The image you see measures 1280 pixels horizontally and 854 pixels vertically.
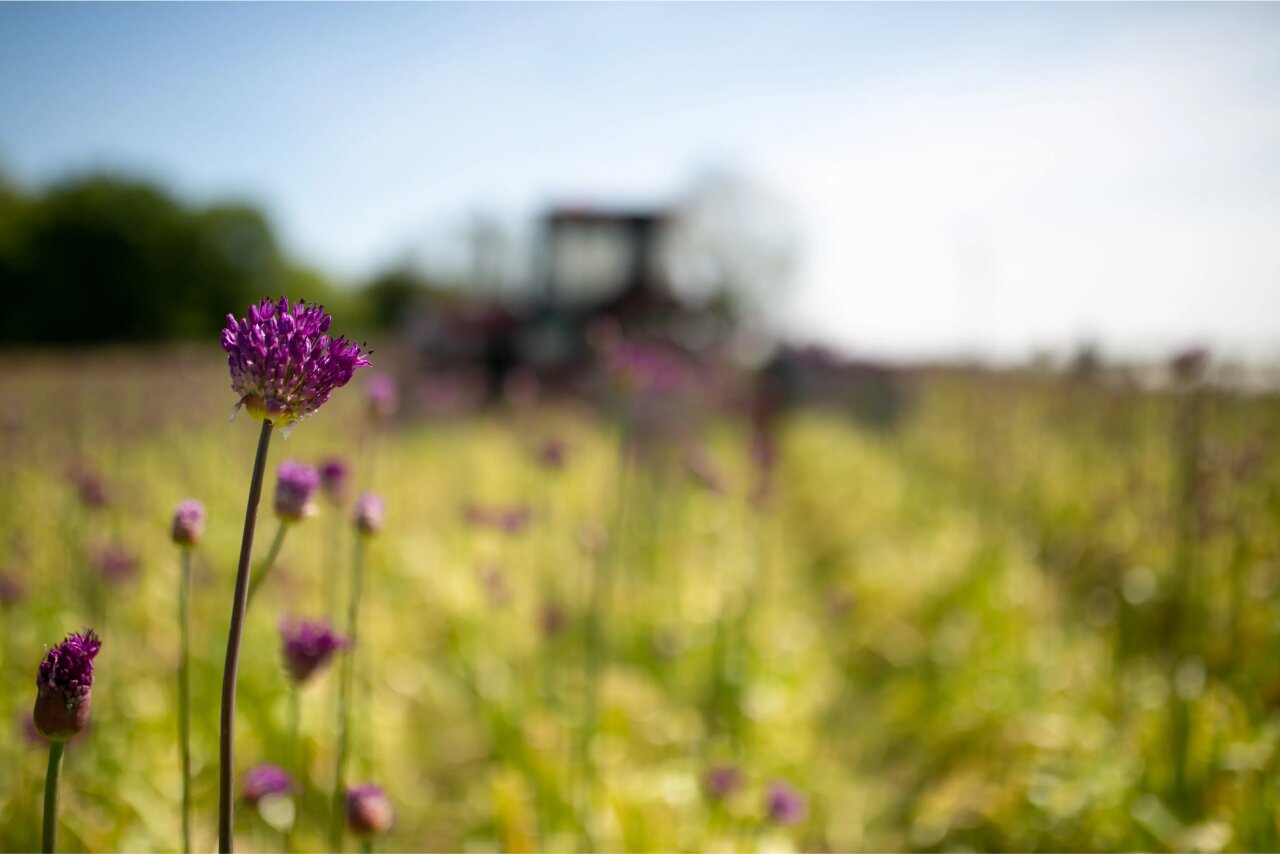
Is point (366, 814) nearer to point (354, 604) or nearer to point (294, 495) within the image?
point (354, 604)

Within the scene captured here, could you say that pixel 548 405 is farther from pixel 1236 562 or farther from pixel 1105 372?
pixel 1236 562

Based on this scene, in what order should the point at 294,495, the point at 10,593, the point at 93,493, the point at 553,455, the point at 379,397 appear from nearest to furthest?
the point at 294,495
the point at 379,397
the point at 10,593
the point at 93,493
the point at 553,455

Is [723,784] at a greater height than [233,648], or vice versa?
[233,648]

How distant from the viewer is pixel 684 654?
3.78 m

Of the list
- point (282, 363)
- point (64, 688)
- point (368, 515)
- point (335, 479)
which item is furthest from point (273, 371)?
point (335, 479)

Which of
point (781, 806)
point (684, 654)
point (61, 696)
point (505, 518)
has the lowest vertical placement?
point (684, 654)

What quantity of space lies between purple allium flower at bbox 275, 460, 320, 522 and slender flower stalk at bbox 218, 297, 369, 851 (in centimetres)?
25

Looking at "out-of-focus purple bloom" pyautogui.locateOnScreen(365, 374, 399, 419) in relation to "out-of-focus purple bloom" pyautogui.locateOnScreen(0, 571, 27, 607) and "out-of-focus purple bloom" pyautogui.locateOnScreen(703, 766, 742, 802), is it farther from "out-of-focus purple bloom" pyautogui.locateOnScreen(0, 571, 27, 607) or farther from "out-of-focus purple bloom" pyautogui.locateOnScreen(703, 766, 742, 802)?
"out-of-focus purple bloom" pyautogui.locateOnScreen(0, 571, 27, 607)

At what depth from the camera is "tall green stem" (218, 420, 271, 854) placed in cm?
72

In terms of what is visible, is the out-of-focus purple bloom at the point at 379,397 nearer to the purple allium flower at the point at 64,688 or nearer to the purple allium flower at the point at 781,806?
the purple allium flower at the point at 64,688

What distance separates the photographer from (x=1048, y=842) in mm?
2393

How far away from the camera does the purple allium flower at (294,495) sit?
101 cm

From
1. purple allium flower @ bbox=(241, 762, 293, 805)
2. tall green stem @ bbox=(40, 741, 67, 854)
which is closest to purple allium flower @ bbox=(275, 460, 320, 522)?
tall green stem @ bbox=(40, 741, 67, 854)

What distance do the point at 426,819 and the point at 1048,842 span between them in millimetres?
2205
